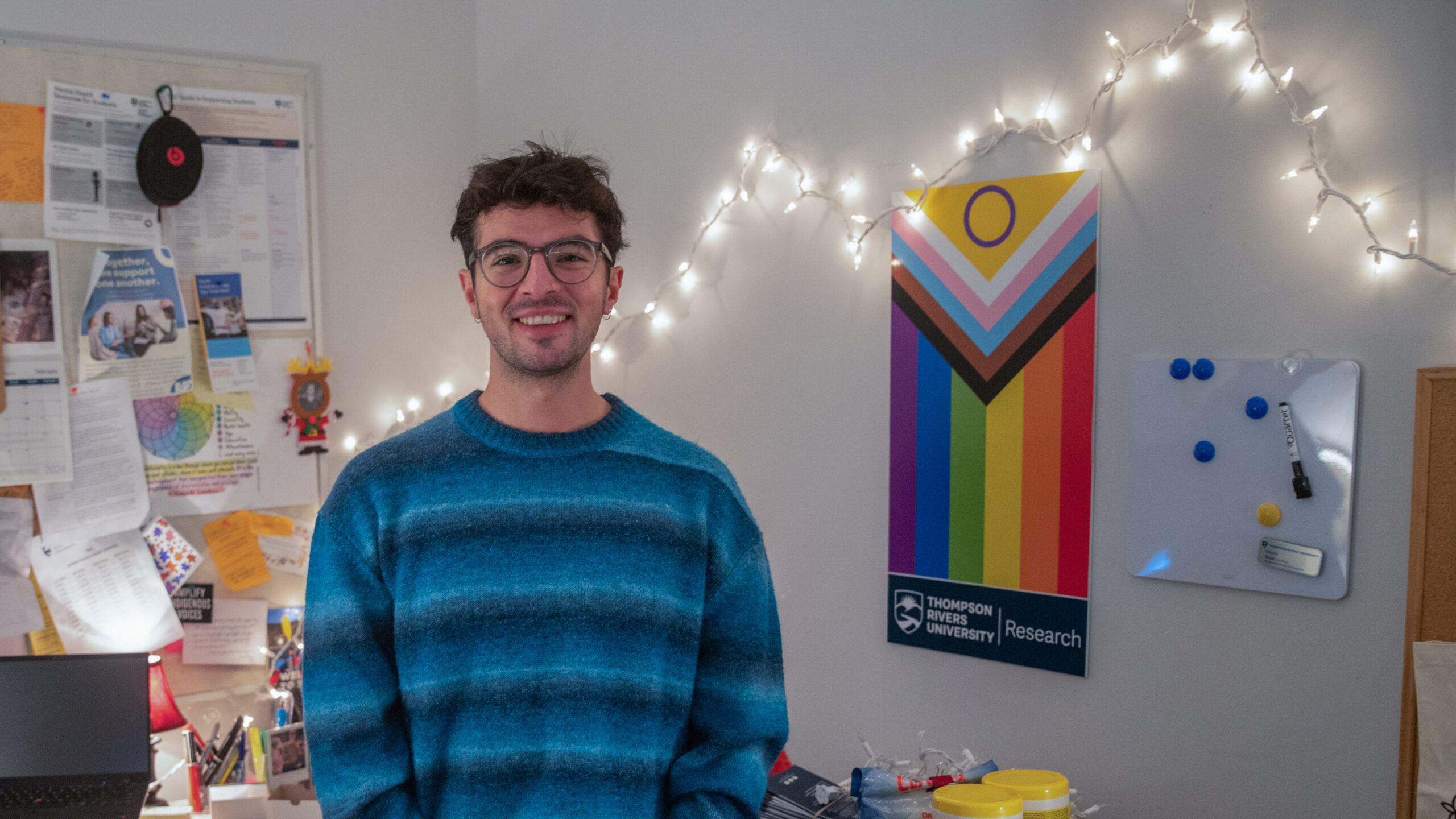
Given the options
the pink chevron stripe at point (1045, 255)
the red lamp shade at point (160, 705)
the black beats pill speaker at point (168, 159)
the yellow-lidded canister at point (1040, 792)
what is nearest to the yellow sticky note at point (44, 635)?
the red lamp shade at point (160, 705)

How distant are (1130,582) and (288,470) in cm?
170

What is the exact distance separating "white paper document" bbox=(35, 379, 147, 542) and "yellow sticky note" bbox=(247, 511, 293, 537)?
0.67 ft

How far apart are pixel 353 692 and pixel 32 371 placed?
133cm

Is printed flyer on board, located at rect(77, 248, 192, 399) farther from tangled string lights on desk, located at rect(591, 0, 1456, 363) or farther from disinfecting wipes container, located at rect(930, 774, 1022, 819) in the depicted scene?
disinfecting wipes container, located at rect(930, 774, 1022, 819)

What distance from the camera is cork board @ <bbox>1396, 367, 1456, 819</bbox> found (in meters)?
1.31

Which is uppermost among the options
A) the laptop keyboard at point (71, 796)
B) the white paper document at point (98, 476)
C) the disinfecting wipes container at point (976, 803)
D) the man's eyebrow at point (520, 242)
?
the man's eyebrow at point (520, 242)

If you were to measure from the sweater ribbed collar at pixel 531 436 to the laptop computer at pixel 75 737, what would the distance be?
1.04 meters

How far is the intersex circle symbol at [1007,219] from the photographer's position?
5.60ft

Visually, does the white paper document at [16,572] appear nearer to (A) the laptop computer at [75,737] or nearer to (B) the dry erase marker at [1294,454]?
(A) the laptop computer at [75,737]

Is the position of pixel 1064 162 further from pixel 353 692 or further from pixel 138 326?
pixel 138 326

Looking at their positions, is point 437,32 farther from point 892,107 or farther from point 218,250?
point 892,107

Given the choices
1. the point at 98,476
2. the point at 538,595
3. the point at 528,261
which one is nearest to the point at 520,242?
the point at 528,261

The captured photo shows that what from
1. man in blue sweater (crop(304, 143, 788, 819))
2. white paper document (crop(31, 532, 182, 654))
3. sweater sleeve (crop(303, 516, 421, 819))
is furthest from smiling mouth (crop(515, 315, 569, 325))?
white paper document (crop(31, 532, 182, 654))

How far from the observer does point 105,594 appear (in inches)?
75.8
